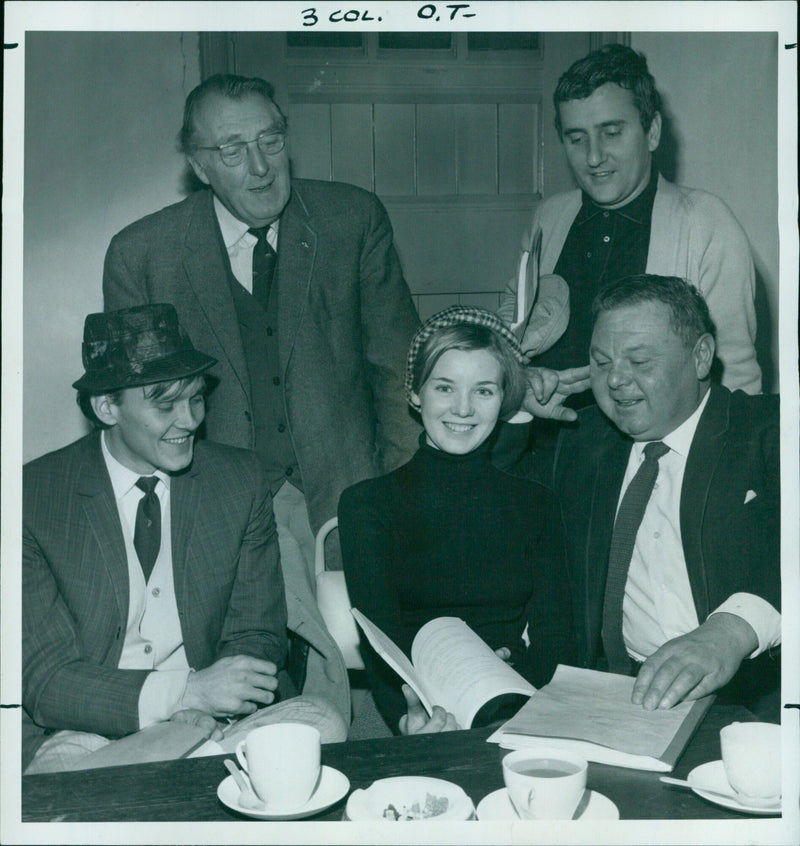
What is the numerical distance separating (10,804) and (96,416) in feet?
2.19

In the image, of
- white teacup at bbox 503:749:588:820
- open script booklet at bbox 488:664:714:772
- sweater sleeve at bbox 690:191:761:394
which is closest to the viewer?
white teacup at bbox 503:749:588:820

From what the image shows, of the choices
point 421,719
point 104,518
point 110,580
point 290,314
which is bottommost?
point 421,719

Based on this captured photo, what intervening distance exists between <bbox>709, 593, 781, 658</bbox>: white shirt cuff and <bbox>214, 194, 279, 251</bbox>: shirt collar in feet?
3.63

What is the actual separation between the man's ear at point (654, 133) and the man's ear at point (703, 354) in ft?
1.25

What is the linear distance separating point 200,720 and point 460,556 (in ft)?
1.84

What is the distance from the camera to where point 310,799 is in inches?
48.6

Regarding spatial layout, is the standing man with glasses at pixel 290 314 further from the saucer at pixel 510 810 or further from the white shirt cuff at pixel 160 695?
the saucer at pixel 510 810

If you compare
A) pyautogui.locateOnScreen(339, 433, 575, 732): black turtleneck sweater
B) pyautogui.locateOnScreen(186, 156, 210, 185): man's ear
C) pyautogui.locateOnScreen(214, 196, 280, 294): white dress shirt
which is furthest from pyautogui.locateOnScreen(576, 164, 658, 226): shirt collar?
pyautogui.locateOnScreen(186, 156, 210, 185): man's ear

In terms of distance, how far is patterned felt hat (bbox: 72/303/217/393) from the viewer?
172 centimetres

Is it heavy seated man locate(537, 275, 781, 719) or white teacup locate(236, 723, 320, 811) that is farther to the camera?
heavy seated man locate(537, 275, 781, 719)

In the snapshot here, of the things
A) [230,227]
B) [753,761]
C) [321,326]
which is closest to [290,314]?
[321,326]

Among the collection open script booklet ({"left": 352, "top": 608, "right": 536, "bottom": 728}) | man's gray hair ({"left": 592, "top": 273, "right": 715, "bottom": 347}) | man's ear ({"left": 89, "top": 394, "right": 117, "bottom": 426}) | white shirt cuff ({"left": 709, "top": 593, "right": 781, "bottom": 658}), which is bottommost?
open script booklet ({"left": 352, "top": 608, "right": 536, "bottom": 728})

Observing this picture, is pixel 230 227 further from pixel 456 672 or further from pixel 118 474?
pixel 456 672

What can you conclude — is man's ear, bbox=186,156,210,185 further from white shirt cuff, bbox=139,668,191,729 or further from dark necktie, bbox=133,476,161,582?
white shirt cuff, bbox=139,668,191,729
